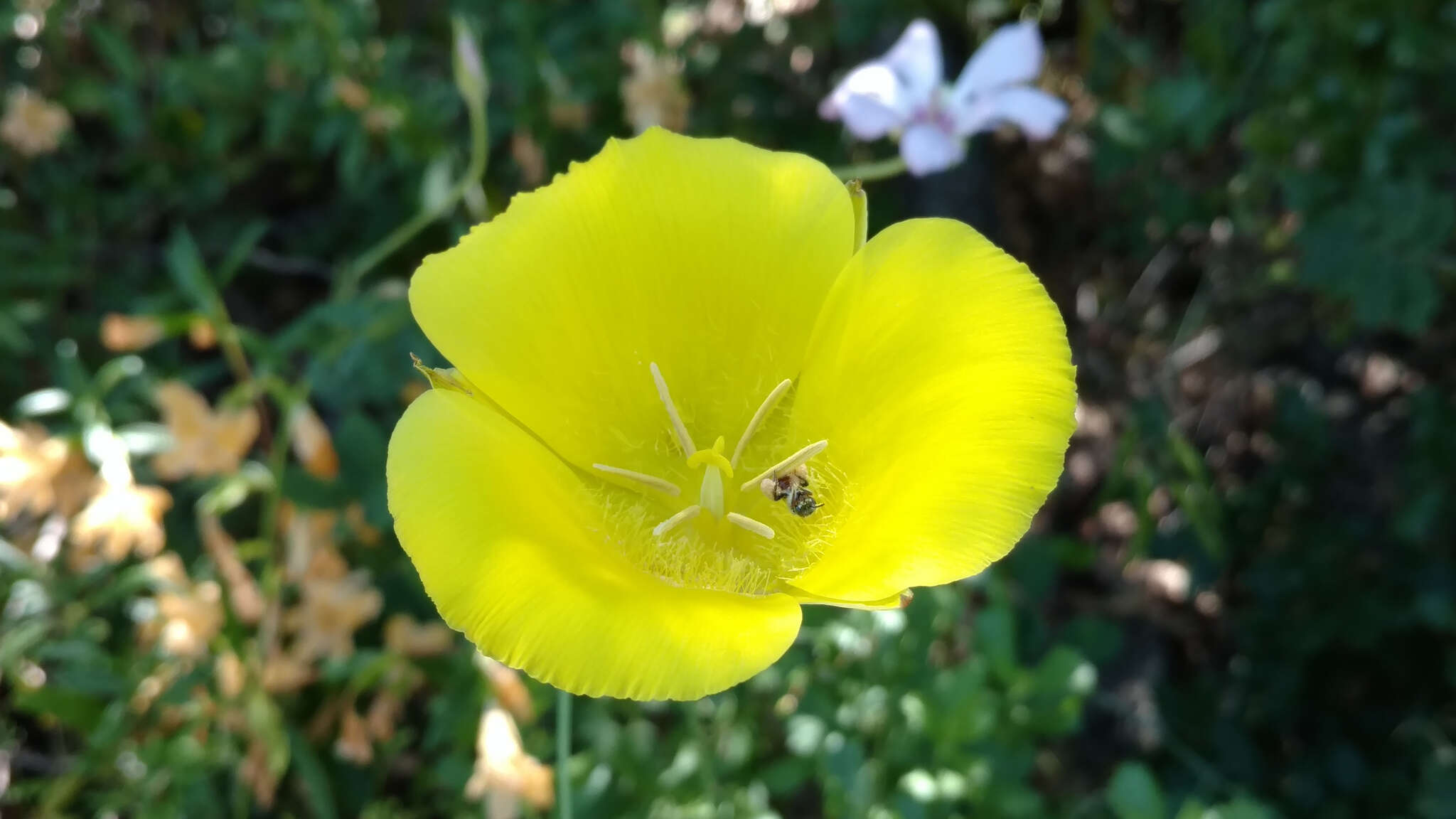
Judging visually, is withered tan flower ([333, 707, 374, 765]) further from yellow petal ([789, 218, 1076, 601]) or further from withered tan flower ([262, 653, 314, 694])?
yellow petal ([789, 218, 1076, 601])

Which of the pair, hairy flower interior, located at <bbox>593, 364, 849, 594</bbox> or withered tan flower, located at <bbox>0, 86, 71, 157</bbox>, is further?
withered tan flower, located at <bbox>0, 86, 71, 157</bbox>

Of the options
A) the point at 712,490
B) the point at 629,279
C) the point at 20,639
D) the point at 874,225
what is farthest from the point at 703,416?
the point at 20,639

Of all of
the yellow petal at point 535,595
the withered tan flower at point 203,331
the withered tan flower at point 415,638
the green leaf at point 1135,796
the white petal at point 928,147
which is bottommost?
the withered tan flower at point 415,638

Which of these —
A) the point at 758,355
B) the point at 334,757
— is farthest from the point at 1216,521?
the point at 334,757

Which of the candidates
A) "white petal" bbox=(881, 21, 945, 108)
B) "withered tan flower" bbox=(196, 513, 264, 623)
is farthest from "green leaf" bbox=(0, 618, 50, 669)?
"white petal" bbox=(881, 21, 945, 108)

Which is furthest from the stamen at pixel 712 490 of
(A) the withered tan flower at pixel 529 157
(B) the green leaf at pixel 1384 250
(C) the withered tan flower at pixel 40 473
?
(B) the green leaf at pixel 1384 250

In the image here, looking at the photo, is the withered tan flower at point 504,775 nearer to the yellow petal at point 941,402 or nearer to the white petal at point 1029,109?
the yellow petal at point 941,402
